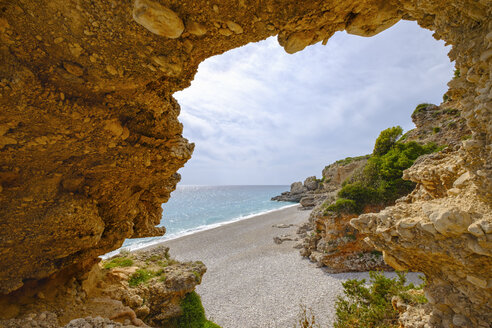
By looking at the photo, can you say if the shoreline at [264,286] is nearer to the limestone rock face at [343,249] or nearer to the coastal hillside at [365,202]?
the limestone rock face at [343,249]

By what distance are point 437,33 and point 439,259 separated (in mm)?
3851

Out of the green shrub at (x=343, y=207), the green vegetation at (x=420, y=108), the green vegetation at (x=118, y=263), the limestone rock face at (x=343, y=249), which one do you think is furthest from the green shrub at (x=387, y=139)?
the green vegetation at (x=118, y=263)

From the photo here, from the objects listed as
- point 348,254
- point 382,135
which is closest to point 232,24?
point 348,254

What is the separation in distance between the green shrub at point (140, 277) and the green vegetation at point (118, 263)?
920 millimetres

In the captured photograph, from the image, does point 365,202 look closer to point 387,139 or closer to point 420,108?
point 387,139

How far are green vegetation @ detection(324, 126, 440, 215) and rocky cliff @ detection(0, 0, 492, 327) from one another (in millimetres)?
A: 10103

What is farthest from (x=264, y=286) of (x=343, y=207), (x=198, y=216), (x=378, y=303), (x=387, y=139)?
(x=198, y=216)

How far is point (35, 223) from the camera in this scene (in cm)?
427

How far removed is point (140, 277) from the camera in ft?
25.0

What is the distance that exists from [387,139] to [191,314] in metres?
20.2

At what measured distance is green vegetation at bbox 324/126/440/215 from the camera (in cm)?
1420

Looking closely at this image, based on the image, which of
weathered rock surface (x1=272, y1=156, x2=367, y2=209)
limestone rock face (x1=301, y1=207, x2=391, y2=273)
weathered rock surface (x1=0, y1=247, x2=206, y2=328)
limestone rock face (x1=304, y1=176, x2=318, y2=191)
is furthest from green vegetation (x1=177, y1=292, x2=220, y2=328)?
limestone rock face (x1=304, y1=176, x2=318, y2=191)

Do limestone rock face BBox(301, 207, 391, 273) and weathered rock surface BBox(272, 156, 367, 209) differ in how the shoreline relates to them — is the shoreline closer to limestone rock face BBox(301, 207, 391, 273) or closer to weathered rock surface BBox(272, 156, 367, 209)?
limestone rock face BBox(301, 207, 391, 273)

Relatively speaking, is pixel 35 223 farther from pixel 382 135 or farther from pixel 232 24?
pixel 382 135
